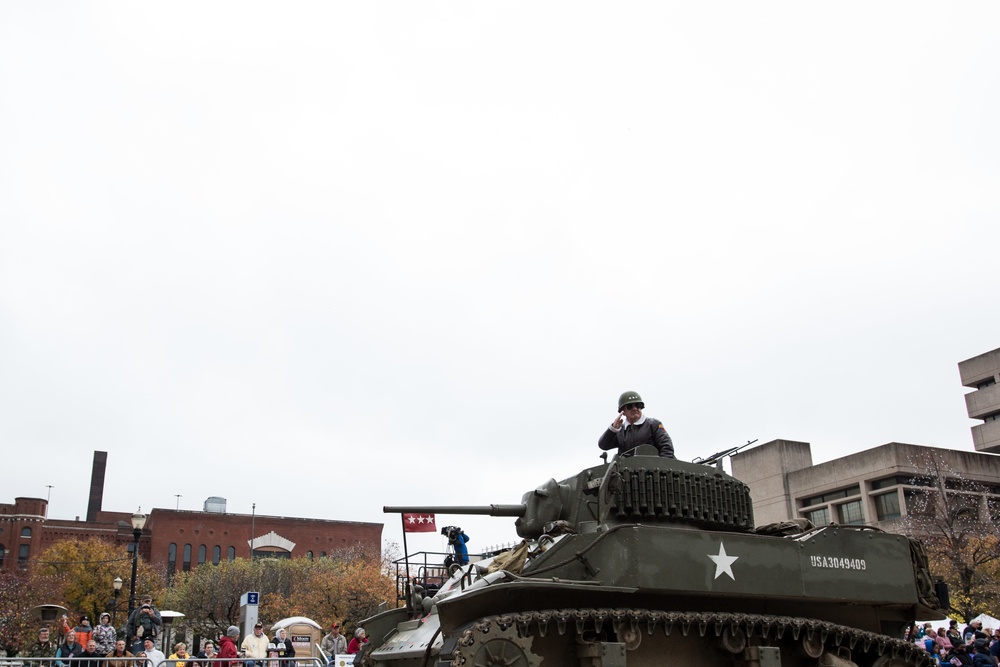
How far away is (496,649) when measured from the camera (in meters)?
8.98

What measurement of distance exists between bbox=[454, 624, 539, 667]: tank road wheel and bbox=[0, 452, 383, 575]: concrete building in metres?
76.8

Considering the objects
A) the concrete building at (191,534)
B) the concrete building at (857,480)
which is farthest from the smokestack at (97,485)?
the concrete building at (857,480)

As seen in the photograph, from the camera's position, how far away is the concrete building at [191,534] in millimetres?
80856

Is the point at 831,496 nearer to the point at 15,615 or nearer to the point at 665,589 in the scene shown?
the point at 15,615

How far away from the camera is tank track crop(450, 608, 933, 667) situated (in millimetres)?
8984

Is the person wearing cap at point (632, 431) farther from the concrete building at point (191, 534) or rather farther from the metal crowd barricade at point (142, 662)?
the concrete building at point (191, 534)

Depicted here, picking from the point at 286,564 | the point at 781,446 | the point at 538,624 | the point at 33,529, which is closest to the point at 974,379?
the point at 781,446

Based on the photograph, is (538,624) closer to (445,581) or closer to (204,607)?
(445,581)

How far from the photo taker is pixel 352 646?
17.4m

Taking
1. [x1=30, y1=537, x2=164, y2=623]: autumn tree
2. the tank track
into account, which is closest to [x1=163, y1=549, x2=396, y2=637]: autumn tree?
[x1=30, y1=537, x2=164, y2=623]: autumn tree

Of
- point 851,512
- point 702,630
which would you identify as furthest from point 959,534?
point 702,630

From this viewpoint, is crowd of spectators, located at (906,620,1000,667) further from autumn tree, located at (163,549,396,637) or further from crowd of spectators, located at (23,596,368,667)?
autumn tree, located at (163,549,396,637)

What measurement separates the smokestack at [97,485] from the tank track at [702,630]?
93658 mm

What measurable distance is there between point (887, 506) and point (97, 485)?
7708cm
